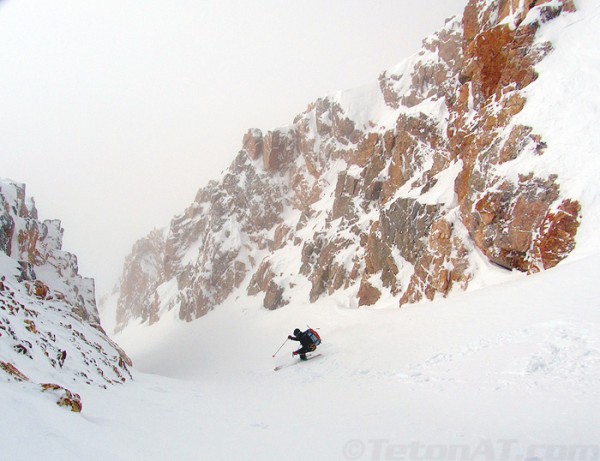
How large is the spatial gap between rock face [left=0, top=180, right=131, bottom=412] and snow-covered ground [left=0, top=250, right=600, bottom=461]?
87 centimetres

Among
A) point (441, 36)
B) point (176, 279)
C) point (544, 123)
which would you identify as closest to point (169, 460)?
point (544, 123)

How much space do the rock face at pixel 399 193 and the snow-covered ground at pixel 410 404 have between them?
7.00 meters

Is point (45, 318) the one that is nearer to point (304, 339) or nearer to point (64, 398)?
point (304, 339)

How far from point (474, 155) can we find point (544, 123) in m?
4.50

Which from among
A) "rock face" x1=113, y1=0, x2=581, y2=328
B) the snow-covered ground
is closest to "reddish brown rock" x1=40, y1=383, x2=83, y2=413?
the snow-covered ground

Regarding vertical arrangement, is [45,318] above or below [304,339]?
above

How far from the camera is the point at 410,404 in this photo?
26.1 ft

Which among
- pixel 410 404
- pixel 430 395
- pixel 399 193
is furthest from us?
pixel 399 193

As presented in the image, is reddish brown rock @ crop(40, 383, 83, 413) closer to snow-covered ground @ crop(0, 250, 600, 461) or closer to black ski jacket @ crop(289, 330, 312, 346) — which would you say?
snow-covered ground @ crop(0, 250, 600, 461)

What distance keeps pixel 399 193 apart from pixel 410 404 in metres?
29.7

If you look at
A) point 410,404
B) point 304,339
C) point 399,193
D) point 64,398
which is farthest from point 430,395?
point 399,193

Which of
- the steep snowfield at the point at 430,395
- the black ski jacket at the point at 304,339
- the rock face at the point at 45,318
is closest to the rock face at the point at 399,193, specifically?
the steep snowfield at the point at 430,395

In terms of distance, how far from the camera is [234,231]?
2618 inches

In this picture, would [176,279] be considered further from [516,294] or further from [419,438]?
[419,438]
